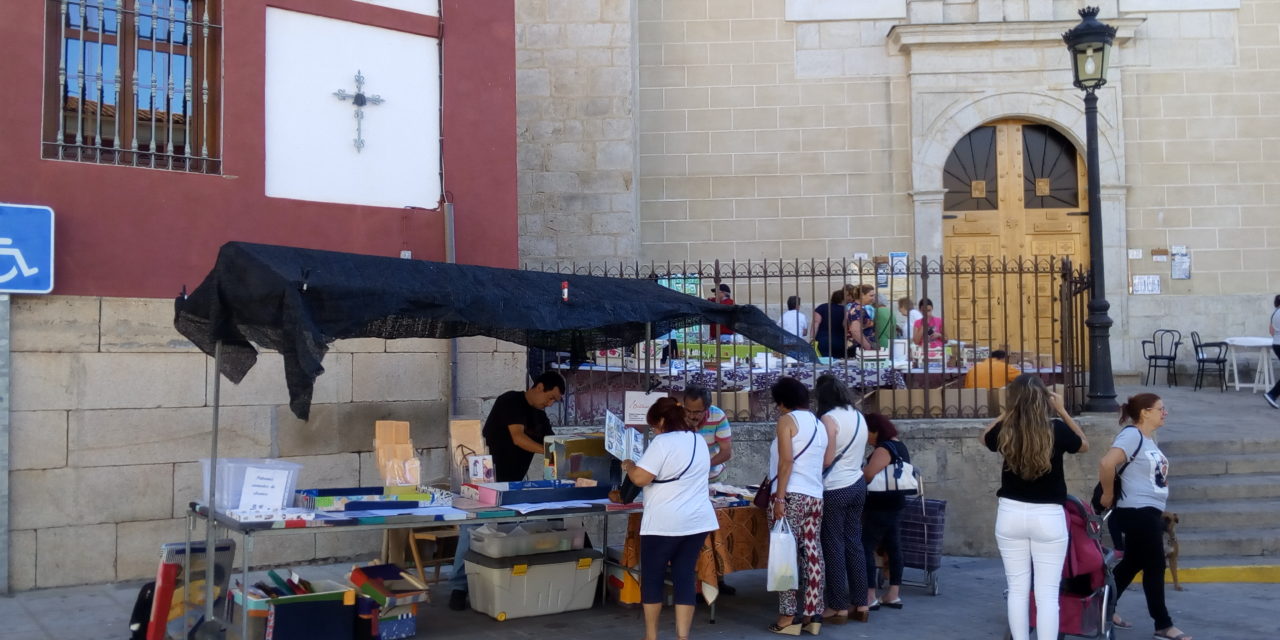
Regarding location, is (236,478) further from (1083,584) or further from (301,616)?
(1083,584)

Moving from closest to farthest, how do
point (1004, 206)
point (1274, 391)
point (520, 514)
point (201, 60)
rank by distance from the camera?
→ point (520, 514) → point (201, 60) → point (1274, 391) → point (1004, 206)

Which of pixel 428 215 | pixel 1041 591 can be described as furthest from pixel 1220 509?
pixel 428 215

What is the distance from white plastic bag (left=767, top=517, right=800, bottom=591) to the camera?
269 inches

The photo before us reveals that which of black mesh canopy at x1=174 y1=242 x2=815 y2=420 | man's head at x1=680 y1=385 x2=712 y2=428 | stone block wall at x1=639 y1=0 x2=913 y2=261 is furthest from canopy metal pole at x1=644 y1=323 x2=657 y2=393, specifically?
stone block wall at x1=639 y1=0 x2=913 y2=261

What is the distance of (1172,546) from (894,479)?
226 centimetres

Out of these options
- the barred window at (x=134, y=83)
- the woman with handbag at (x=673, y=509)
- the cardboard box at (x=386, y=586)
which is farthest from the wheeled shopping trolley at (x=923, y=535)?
the barred window at (x=134, y=83)

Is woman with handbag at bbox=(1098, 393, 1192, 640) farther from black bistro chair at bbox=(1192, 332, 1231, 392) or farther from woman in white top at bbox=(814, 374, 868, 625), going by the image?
black bistro chair at bbox=(1192, 332, 1231, 392)

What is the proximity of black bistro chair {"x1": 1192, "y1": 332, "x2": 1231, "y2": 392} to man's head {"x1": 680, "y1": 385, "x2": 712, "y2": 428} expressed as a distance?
10349mm

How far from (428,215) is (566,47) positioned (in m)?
6.05

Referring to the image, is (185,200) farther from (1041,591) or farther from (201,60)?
(1041,591)

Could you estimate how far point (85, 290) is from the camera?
25.5ft

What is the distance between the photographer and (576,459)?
7.71 metres

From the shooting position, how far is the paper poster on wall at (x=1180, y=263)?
15.8 m

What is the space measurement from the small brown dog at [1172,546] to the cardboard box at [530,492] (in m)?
3.91
